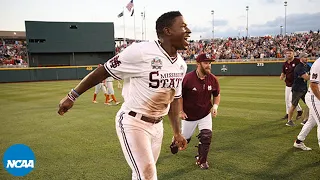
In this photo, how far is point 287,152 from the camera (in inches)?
228

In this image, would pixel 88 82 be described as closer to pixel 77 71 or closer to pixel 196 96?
pixel 196 96

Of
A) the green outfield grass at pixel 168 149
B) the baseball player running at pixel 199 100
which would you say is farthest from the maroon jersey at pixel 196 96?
the green outfield grass at pixel 168 149

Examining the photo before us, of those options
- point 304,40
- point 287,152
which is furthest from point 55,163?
point 304,40

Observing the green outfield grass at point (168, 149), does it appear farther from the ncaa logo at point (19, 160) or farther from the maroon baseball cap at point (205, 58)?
the maroon baseball cap at point (205, 58)

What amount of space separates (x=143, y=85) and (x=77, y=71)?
108 feet

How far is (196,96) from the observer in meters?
5.23

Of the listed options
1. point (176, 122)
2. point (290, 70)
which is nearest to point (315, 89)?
point (176, 122)

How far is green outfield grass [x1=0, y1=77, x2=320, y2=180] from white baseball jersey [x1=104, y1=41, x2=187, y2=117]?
2.28 meters

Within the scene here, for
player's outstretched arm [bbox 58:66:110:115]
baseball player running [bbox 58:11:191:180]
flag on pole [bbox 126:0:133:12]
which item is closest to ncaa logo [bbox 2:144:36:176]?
player's outstretched arm [bbox 58:66:110:115]

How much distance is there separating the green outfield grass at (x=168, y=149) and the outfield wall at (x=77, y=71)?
64.6 ft

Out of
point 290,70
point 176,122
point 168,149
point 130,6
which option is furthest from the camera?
point 130,6

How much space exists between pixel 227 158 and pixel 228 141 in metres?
1.22

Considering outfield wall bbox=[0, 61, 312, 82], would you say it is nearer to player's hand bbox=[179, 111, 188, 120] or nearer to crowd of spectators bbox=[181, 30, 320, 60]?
crowd of spectators bbox=[181, 30, 320, 60]

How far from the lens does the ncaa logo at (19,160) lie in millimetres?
5037
